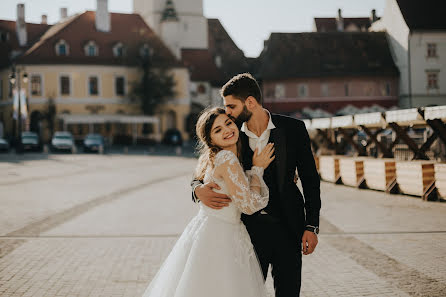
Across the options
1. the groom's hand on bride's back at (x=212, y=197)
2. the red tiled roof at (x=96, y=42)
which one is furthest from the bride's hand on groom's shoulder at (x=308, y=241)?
the red tiled roof at (x=96, y=42)

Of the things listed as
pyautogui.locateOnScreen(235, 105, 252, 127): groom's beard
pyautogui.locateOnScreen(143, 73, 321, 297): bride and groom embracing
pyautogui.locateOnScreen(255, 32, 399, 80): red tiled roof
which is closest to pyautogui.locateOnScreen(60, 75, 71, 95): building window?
pyautogui.locateOnScreen(255, 32, 399, 80): red tiled roof

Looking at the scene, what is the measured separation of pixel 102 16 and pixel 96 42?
418 centimetres

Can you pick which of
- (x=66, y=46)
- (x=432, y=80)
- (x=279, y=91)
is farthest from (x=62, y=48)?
(x=432, y=80)

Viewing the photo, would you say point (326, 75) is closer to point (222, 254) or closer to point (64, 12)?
point (64, 12)

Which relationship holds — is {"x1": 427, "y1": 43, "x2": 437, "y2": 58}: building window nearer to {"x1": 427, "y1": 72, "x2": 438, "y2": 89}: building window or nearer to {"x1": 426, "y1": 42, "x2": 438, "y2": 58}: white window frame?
{"x1": 426, "y1": 42, "x2": 438, "y2": 58}: white window frame

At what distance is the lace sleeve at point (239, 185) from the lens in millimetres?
3721

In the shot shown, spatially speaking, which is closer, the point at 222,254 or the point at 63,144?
the point at 222,254

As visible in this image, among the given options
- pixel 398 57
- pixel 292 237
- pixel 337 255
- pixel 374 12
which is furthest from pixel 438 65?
pixel 292 237

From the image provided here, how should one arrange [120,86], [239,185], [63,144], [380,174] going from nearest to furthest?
[239,185]
[380,174]
[63,144]
[120,86]

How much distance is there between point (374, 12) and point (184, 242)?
8111 cm

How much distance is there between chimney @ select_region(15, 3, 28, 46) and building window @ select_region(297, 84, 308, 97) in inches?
1232

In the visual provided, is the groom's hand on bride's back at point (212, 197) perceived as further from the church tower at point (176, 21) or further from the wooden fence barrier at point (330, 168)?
the church tower at point (176, 21)

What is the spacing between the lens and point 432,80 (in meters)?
57.6

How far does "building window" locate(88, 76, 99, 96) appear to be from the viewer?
60094 millimetres
